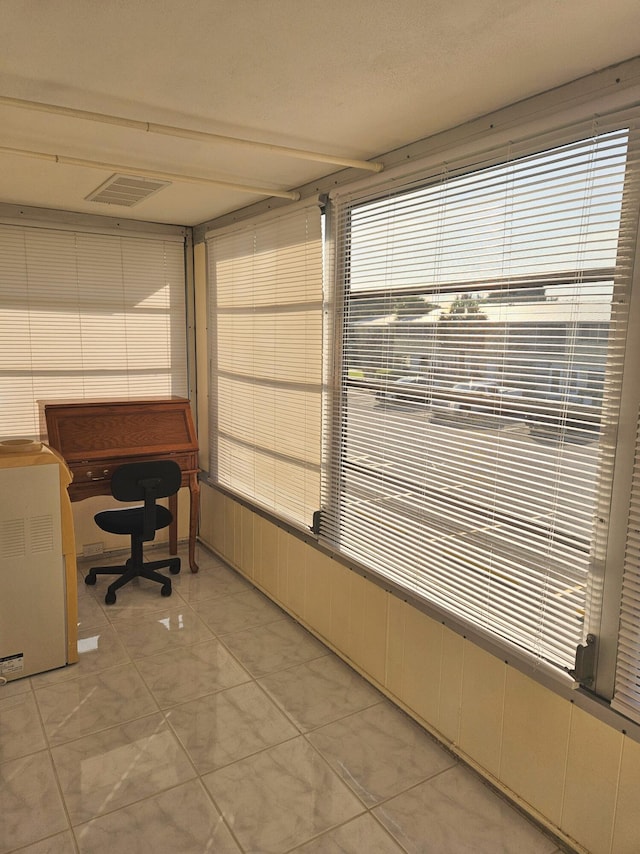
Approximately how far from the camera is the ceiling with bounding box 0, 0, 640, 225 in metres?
1.54

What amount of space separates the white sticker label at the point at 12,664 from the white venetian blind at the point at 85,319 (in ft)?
5.64

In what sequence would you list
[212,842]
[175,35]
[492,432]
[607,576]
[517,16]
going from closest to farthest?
[517,16], [175,35], [607,576], [212,842], [492,432]

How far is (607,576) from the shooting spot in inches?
75.0

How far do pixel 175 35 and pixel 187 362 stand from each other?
3301mm

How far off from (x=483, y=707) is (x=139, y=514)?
2.54 meters

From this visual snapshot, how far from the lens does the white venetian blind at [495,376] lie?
6.23 ft

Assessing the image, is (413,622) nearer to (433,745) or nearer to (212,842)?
(433,745)

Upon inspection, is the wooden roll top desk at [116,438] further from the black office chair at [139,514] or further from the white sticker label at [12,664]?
the white sticker label at [12,664]

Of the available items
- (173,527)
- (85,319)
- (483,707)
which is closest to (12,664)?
(173,527)

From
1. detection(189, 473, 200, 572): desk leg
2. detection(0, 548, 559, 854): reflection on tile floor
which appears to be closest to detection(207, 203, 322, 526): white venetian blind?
detection(189, 473, 200, 572): desk leg

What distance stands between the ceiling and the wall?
198 centimetres

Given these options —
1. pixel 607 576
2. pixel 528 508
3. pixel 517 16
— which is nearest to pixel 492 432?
pixel 528 508

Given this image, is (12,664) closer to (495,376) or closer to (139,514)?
(139,514)

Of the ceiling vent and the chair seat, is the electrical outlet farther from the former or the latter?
the ceiling vent
